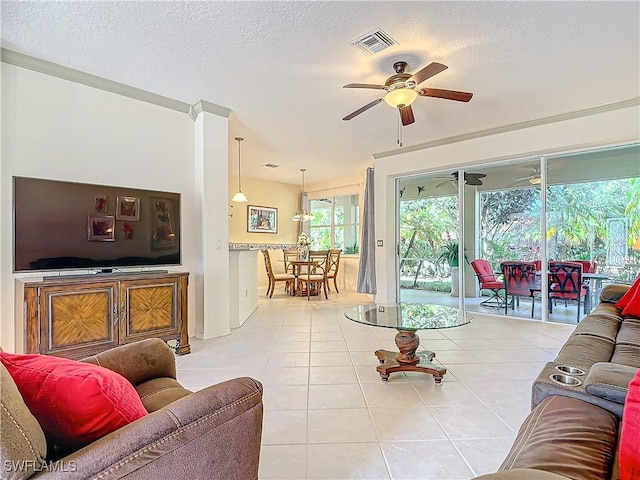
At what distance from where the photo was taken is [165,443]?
0.80 m

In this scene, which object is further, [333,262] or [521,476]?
[333,262]

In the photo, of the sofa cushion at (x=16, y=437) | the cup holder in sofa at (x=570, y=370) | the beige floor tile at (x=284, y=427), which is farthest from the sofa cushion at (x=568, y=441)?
the beige floor tile at (x=284, y=427)

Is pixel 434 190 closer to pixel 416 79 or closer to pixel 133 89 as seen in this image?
pixel 416 79

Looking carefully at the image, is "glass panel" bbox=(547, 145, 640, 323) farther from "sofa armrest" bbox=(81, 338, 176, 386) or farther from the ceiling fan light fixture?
"sofa armrest" bbox=(81, 338, 176, 386)

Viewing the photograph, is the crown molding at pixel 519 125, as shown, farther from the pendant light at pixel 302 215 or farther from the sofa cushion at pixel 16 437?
the sofa cushion at pixel 16 437

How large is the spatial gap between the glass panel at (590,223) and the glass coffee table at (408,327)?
2.36m

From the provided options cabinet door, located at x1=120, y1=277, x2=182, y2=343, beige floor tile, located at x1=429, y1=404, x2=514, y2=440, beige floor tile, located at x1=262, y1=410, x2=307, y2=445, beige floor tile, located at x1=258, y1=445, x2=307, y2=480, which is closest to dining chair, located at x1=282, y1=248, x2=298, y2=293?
cabinet door, located at x1=120, y1=277, x2=182, y2=343

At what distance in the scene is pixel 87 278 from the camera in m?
2.68

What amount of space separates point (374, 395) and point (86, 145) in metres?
3.35

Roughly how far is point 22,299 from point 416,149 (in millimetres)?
5144

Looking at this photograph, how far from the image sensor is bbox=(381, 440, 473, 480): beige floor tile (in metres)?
1.52

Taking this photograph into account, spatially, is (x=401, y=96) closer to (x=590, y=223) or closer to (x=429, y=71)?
(x=429, y=71)

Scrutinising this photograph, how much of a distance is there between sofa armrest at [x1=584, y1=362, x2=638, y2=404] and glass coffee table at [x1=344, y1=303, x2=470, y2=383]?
53.7 inches

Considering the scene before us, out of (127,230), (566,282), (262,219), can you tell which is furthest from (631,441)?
(262,219)
